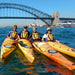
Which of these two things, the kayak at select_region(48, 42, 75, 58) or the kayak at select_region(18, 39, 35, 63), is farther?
the kayak at select_region(48, 42, 75, 58)

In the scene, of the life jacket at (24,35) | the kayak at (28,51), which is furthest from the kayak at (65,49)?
the life jacket at (24,35)

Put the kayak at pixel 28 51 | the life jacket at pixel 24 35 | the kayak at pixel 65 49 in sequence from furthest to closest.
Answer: the life jacket at pixel 24 35
the kayak at pixel 65 49
the kayak at pixel 28 51

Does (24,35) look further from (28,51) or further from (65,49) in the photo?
(65,49)

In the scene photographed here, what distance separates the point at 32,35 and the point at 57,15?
8579 cm

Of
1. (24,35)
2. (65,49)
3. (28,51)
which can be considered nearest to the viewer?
(28,51)

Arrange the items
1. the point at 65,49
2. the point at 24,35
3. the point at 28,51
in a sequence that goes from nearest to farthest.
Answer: the point at 28,51 → the point at 65,49 → the point at 24,35

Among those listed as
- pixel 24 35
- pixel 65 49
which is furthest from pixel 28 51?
pixel 24 35

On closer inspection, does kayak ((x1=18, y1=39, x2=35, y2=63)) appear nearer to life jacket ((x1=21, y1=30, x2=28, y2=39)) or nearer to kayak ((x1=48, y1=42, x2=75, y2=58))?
life jacket ((x1=21, y1=30, x2=28, y2=39))

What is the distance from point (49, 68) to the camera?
4516mm

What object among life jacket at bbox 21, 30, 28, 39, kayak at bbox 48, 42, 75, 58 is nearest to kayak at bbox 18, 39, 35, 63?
life jacket at bbox 21, 30, 28, 39

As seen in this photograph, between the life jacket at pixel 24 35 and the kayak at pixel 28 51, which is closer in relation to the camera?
the kayak at pixel 28 51

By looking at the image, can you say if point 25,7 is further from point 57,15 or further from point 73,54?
point 73,54

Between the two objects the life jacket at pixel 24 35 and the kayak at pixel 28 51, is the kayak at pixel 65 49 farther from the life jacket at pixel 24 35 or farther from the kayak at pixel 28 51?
the life jacket at pixel 24 35

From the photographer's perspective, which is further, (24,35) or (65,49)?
(24,35)
